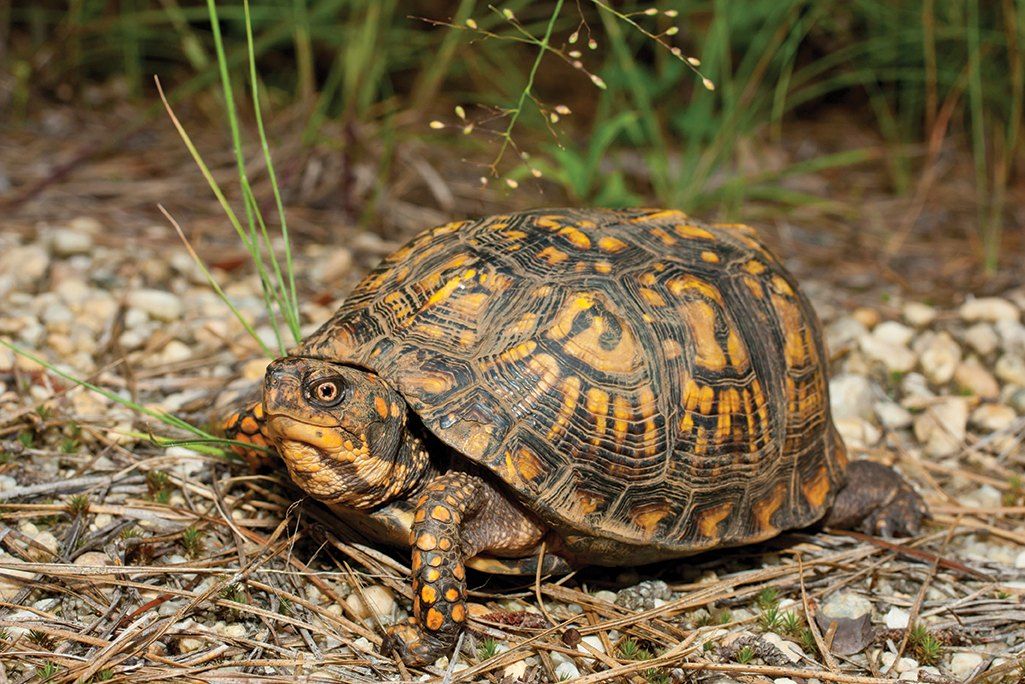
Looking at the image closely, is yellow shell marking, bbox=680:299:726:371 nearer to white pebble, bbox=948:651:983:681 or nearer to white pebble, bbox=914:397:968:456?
white pebble, bbox=948:651:983:681

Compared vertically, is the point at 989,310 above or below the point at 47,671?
above

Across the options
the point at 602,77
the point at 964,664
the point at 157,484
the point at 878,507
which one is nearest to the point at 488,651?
the point at 157,484

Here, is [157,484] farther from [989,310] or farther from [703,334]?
[989,310]

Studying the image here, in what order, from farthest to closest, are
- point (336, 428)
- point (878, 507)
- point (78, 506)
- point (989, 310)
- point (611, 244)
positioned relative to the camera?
point (989, 310), point (878, 507), point (611, 244), point (78, 506), point (336, 428)

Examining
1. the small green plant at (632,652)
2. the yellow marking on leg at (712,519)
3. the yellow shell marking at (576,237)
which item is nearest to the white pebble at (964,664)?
the yellow marking on leg at (712,519)

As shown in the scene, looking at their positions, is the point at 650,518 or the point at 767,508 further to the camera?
the point at 767,508

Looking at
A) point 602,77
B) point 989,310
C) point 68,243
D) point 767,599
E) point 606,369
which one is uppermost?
point 602,77

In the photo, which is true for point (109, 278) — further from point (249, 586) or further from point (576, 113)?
point (576, 113)
